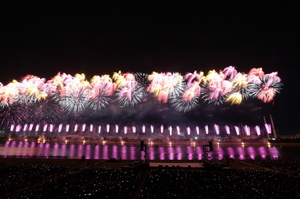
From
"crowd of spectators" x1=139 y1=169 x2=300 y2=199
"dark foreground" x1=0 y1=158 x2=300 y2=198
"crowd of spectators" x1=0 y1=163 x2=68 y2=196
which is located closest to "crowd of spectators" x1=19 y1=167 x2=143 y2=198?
"dark foreground" x1=0 y1=158 x2=300 y2=198

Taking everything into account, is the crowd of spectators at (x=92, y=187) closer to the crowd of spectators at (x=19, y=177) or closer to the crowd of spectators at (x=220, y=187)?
the crowd of spectators at (x=220, y=187)

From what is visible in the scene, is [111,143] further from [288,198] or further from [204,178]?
[288,198]

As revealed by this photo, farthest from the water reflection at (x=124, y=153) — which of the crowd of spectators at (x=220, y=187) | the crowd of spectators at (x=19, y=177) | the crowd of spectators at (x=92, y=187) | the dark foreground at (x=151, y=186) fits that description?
the crowd of spectators at (x=19, y=177)

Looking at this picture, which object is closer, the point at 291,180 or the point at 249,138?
the point at 291,180

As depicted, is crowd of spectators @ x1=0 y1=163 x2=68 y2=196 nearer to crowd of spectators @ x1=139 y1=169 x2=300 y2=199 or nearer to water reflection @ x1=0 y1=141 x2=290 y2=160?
crowd of spectators @ x1=139 y1=169 x2=300 y2=199

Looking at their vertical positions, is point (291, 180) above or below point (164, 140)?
below

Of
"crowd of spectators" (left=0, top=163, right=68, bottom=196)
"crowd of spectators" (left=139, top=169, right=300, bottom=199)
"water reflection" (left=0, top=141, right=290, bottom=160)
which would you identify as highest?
"water reflection" (left=0, top=141, right=290, bottom=160)

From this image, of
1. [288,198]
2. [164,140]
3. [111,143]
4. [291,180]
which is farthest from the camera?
[164,140]

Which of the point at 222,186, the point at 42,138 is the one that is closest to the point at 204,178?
the point at 222,186

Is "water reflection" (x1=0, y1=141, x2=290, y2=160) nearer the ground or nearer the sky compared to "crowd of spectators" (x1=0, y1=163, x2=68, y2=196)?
nearer the sky

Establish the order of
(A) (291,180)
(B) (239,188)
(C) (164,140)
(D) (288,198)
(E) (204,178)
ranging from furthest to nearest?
(C) (164,140) → (E) (204,178) → (A) (291,180) → (B) (239,188) → (D) (288,198)

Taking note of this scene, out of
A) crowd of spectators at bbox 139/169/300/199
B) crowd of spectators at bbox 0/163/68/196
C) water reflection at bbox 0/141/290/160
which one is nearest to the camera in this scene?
crowd of spectators at bbox 139/169/300/199
